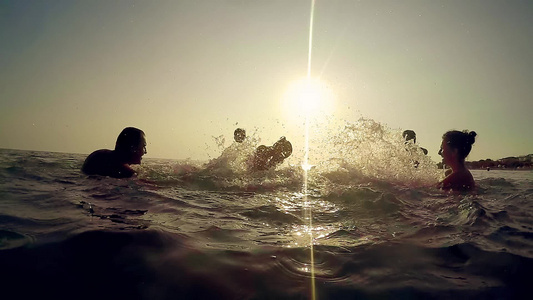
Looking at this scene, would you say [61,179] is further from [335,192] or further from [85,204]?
[335,192]

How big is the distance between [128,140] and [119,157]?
0.45 m

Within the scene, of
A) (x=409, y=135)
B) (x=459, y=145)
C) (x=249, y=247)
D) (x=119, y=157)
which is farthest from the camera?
(x=409, y=135)

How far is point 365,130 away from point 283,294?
28.8 ft

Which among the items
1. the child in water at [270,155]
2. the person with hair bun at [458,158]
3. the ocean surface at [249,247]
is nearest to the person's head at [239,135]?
the child in water at [270,155]

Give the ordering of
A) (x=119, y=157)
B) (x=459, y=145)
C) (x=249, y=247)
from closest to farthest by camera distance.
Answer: (x=249, y=247)
(x=119, y=157)
(x=459, y=145)

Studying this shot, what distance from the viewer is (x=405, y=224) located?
3.81m

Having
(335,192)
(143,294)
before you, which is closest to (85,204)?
(143,294)

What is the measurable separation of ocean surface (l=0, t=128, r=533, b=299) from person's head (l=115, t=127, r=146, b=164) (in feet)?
5.08

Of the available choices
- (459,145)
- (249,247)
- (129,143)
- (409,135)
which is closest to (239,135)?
(129,143)

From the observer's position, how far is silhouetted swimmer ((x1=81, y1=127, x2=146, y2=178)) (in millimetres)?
6555

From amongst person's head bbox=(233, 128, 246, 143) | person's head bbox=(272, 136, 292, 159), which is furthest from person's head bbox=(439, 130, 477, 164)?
person's head bbox=(233, 128, 246, 143)

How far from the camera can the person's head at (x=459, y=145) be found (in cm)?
722

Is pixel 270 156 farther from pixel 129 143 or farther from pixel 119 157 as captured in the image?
pixel 119 157

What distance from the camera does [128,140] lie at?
6762mm
